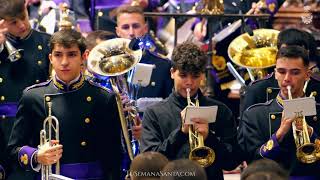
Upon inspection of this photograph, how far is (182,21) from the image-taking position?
1190cm

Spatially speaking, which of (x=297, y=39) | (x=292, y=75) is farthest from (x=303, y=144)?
(x=297, y=39)

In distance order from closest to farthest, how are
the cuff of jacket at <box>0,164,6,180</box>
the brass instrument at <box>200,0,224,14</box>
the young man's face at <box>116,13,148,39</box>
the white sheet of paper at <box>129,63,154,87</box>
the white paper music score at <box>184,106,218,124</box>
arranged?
the white paper music score at <box>184,106,218,124</box> → the cuff of jacket at <box>0,164,6,180</box> → the white sheet of paper at <box>129,63,154,87</box> → the young man's face at <box>116,13,148,39</box> → the brass instrument at <box>200,0,224,14</box>

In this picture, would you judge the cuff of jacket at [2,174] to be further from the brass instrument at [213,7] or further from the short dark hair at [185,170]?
the brass instrument at [213,7]

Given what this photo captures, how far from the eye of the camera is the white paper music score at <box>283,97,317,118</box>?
24.0ft

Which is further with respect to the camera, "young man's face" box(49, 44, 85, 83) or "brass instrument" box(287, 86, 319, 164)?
"young man's face" box(49, 44, 85, 83)

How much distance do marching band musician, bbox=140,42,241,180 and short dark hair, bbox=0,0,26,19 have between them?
1.44 meters

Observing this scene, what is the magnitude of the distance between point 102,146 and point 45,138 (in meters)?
0.45

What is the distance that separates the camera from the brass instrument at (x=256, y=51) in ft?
30.4

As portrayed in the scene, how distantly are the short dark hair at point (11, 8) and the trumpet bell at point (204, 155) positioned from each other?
79.4 inches

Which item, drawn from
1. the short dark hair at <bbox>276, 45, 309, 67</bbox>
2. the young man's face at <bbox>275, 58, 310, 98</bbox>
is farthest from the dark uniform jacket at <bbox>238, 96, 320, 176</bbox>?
the short dark hair at <bbox>276, 45, 309, 67</bbox>

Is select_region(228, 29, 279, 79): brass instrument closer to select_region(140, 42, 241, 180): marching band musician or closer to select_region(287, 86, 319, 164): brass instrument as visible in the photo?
select_region(140, 42, 241, 180): marching band musician

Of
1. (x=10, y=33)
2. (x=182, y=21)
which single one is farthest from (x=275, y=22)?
(x=10, y=33)

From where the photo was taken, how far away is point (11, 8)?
8.45 meters

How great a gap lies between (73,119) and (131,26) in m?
2.31
